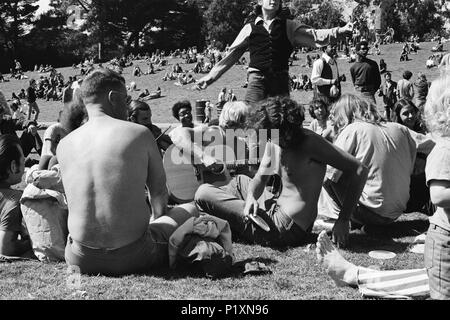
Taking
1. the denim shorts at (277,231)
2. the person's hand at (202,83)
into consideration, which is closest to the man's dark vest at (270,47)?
the person's hand at (202,83)

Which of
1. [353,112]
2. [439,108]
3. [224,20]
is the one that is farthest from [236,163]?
[224,20]

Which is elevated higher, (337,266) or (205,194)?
(205,194)

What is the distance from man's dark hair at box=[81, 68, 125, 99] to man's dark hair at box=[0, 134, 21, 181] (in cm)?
107

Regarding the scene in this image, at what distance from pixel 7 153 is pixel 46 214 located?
61 cm

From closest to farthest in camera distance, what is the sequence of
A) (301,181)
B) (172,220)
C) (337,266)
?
1. (337,266)
2. (172,220)
3. (301,181)

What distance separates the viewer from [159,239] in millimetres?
3883

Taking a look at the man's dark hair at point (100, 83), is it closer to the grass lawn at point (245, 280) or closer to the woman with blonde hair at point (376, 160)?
the grass lawn at point (245, 280)

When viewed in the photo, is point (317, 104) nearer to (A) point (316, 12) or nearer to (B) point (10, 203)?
(B) point (10, 203)

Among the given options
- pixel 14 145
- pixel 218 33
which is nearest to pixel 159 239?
pixel 14 145

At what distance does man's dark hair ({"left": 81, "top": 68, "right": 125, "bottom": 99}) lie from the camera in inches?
145

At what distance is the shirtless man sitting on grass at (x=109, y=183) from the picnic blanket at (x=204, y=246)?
17 cm

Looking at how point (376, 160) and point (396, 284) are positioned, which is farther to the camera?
point (376, 160)

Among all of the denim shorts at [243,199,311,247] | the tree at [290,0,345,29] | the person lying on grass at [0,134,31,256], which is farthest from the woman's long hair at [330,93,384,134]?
the tree at [290,0,345,29]

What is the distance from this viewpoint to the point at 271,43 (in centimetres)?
586
